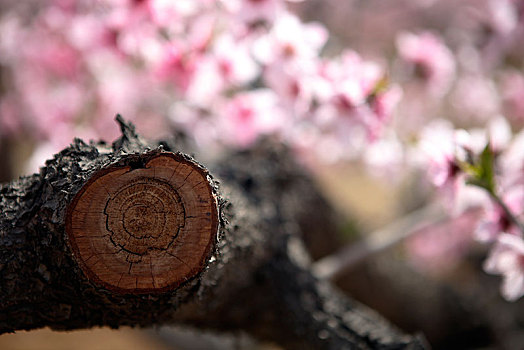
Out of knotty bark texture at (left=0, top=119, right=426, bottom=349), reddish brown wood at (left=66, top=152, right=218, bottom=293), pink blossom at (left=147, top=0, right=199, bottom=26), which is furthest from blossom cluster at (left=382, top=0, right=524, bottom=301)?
pink blossom at (left=147, top=0, right=199, bottom=26)

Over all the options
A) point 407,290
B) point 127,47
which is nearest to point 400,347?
point 407,290

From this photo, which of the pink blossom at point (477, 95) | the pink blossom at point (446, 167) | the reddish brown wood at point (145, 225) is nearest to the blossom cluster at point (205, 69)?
the pink blossom at point (446, 167)

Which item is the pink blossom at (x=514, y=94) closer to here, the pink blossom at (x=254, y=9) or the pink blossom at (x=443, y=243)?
the pink blossom at (x=443, y=243)

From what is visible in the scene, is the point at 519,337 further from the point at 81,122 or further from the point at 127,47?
the point at 81,122

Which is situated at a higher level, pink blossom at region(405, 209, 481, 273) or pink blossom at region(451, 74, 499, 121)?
pink blossom at region(451, 74, 499, 121)

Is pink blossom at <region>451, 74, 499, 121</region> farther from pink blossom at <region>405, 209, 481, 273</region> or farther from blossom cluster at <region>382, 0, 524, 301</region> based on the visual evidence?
pink blossom at <region>405, 209, 481, 273</region>

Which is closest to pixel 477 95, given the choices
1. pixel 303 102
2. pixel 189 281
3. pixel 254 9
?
pixel 303 102
